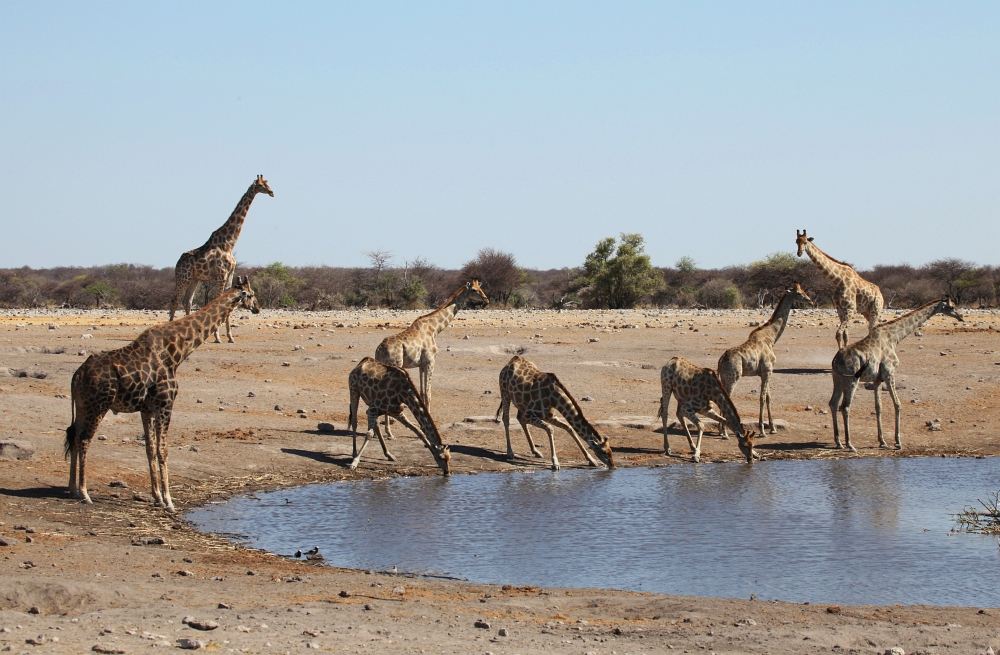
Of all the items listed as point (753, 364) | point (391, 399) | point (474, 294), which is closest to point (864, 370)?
point (753, 364)

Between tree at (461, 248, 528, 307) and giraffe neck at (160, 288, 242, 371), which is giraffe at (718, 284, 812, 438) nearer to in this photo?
giraffe neck at (160, 288, 242, 371)

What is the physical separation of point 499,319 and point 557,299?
17157 millimetres

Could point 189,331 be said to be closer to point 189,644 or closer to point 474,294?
point 189,644

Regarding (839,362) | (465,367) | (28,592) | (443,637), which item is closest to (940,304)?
(839,362)

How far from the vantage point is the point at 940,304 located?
19359mm

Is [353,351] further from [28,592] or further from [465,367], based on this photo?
[28,592]

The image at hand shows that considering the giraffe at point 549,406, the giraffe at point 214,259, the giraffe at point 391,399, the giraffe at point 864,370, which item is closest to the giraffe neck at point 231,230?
the giraffe at point 214,259

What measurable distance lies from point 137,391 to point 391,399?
387 cm

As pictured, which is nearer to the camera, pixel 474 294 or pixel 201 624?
pixel 201 624

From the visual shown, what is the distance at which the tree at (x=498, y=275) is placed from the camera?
55.9 m

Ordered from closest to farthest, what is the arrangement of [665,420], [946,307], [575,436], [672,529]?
1. [672,529]
2. [575,436]
3. [665,420]
4. [946,307]

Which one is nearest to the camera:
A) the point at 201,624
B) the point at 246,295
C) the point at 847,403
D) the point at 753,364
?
the point at 201,624

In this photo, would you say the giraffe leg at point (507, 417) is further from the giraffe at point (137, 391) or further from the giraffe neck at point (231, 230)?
A: the giraffe neck at point (231, 230)

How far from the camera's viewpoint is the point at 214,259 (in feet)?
78.1
